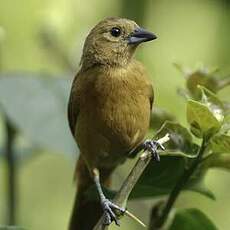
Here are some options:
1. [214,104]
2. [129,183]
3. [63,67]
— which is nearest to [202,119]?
[214,104]

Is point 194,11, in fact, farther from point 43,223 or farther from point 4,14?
point 43,223

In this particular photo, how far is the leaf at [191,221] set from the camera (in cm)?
246

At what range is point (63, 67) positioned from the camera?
4766 mm

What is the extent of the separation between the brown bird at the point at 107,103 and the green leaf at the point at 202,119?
1.05 m

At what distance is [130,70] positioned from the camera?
360cm

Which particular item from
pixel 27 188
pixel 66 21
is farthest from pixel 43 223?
pixel 66 21

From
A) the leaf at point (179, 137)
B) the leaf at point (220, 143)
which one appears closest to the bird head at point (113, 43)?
the leaf at point (179, 137)

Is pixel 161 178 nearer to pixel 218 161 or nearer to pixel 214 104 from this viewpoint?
pixel 218 161

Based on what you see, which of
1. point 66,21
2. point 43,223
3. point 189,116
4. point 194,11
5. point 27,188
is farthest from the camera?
point 194,11

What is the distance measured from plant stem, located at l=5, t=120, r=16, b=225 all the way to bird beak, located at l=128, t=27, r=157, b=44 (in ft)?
2.24

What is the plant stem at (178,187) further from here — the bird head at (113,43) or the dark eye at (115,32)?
the dark eye at (115,32)

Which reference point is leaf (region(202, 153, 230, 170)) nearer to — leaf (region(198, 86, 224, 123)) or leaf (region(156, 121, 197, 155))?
leaf (region(156, 121, 197, 155))

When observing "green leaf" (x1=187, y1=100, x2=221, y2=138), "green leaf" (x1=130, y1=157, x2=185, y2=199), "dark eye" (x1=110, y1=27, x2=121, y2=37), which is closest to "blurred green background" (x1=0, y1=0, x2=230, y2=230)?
"dark eye" (x1=110, y1=27, x2=121, y2=37)

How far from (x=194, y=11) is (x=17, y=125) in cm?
314
